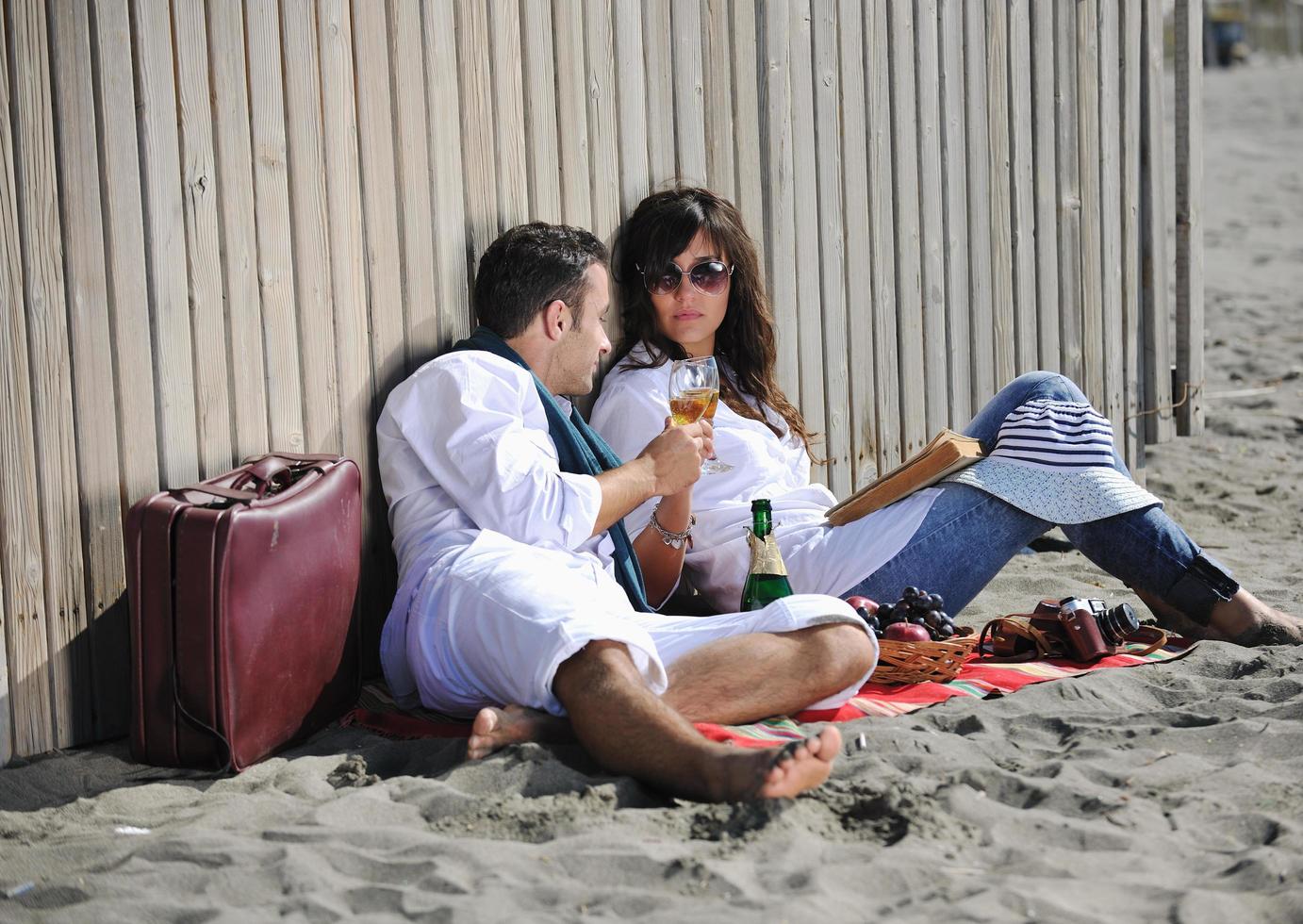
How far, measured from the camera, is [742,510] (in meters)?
4.17

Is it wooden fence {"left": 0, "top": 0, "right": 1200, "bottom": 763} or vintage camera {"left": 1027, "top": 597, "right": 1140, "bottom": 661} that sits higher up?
wooden fence {"left": 0, "top": 0, "right": 1200, "bottom": 763}

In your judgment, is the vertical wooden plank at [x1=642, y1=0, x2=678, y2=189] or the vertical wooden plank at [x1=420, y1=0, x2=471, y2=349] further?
the vertical wooden plank at [x1=642, y1=0, x2=678, y2=189]

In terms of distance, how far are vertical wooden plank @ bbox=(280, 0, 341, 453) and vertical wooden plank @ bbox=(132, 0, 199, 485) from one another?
1.09 ft

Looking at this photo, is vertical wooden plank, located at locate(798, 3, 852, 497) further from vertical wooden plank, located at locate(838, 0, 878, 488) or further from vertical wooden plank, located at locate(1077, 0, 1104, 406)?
vertical wooden plank, located at locate(1077, 0, 1104, 406)

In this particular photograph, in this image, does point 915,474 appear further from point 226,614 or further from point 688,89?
point 226,614

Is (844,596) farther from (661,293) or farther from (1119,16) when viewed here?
(1119,16)

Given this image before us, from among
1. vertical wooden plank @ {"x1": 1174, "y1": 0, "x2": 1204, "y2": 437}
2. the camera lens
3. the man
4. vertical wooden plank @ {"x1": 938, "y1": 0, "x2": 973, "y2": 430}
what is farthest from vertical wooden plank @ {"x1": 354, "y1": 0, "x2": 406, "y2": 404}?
vertical wooden plank @ {"x1": 1174, "y1": 0, "x2": 1204, "y2": 437}

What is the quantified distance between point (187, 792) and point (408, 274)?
1568 mm

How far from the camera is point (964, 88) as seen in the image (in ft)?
18.9

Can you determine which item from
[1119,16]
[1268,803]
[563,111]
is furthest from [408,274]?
[1119,16]

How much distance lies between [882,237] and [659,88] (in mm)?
1256

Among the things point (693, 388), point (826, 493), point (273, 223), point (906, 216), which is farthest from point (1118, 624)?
point (273, 223)

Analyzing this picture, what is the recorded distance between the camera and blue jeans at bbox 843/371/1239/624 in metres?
4.02

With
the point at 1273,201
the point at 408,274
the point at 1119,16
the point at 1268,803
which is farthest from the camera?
the point at 1273,201
